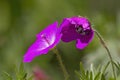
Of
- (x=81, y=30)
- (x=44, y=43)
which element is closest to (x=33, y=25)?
(x=44, y=43)

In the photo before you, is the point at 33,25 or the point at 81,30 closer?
the point at 81,30

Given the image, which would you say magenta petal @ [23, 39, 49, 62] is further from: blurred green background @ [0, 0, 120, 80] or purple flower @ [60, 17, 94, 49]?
blurred green background @ [0, 0, 120, 80]

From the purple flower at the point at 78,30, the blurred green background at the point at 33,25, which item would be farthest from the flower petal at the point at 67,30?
the blurred green background at the point at 33,25

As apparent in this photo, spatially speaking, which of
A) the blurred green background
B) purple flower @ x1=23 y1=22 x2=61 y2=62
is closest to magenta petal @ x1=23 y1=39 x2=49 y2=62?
purple flower @ x1=23 y1=22 x2=61 y2=62

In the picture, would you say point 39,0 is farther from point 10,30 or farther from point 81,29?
point 81,29

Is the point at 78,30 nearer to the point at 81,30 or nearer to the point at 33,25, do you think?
the point at 81,30

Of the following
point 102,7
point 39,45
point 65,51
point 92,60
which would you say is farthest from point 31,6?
point 39,45
